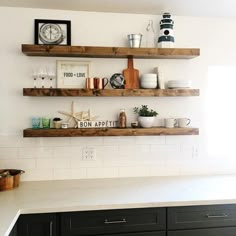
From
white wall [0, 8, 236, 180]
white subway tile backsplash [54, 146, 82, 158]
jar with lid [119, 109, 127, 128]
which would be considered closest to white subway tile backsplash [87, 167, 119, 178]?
white wall [0, 8, 236, 180]

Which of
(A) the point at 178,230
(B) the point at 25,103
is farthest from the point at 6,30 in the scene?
(A) the point at 178,230

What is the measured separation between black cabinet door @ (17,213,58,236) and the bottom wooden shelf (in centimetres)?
67

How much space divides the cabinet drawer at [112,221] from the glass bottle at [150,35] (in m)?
1.45

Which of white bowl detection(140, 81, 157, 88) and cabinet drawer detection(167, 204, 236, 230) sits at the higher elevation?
white bowl detection(140, 81, 157, 88)

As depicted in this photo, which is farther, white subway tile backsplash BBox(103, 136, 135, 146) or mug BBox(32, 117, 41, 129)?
white subway tile backsplash BBox(103, 136, 135, 146)

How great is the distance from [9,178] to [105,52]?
1245mm

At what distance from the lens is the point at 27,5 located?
7.49ft

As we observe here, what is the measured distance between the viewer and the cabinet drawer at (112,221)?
5.84 feet

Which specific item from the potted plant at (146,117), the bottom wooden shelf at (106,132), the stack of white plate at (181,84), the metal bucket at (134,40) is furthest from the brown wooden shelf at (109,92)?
the metal bucket at (134,40)

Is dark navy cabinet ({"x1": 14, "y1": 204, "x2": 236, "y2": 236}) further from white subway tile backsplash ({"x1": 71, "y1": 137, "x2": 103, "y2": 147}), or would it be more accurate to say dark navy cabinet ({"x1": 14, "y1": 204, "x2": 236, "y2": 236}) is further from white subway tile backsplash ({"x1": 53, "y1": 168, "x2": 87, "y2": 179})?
white subway tile backsplash ({"x1": 71, "y1": 137, "x2": 103, "y2": 147})

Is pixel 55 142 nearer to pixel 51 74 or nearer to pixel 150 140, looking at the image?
pixel 51 74

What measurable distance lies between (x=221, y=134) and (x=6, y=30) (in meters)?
2.19

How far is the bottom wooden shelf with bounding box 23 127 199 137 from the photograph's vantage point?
2.18m

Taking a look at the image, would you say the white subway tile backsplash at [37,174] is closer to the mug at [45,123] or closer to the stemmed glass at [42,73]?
the mug at [45,123]
